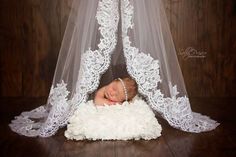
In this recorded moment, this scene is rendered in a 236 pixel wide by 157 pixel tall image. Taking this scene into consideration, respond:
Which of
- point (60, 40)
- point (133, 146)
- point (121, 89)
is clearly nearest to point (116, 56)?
point (121, 89)

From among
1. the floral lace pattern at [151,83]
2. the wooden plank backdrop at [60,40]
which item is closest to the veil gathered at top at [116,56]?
the floral lace pattern at [151,83]

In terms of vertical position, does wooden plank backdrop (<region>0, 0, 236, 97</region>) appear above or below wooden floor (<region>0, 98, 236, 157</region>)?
above

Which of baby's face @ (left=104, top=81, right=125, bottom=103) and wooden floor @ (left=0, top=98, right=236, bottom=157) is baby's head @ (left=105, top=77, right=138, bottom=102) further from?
wooden floor @ (left=0, top=98, right=236, bottom=157)

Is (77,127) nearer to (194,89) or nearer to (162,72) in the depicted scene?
(162,72)

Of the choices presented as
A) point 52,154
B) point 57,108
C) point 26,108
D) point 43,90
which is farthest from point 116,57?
point 43,90

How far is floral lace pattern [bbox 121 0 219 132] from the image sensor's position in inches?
61.3

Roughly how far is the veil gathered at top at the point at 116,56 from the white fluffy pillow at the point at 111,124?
0.05 metres

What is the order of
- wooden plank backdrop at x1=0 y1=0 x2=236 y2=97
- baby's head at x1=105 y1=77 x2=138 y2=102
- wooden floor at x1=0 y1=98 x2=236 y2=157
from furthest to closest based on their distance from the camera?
wooden plank backdrop at x1=0 y1=0 x2=236 y2=97 → baby's head at x1=105 y1=77 x2=138 y2=102 → wooden floor at x1=0 y1=98 x2=236 y2=157

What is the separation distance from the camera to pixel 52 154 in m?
1.40

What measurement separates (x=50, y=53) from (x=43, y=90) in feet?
0.84

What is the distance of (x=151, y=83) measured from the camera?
1.58 metres

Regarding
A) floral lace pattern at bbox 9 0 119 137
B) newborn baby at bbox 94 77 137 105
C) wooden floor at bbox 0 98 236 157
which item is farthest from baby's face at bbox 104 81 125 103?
wooden floor at bbox 0 98 236 157

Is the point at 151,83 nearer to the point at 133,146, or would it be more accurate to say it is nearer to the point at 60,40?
the point at 133,146

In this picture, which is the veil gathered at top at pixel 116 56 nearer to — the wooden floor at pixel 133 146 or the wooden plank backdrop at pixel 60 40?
the wooden floor at pixel 133 146
